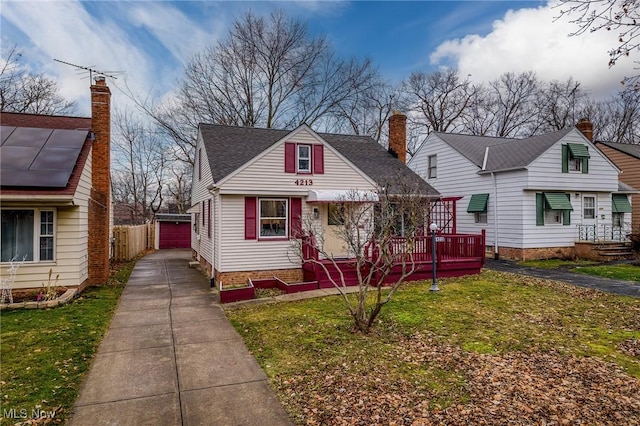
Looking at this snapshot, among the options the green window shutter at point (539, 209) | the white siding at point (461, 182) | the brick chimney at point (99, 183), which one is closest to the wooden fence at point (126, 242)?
the brick chimney at point (99, 183)

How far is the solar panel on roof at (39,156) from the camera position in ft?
29.3

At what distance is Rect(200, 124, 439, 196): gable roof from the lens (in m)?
12.5

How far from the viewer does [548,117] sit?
120ft

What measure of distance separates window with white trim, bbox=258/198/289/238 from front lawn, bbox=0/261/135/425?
15.4 feet

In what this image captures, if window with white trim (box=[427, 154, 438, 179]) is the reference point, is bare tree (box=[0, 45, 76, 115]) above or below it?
above

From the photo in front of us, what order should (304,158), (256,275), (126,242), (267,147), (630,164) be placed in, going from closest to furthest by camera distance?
(256,275) < (304,158) < (267,147) < (126,242) < (630,164)

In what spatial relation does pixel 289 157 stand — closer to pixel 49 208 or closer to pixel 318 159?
pixel 318 159

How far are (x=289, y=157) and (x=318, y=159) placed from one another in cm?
103

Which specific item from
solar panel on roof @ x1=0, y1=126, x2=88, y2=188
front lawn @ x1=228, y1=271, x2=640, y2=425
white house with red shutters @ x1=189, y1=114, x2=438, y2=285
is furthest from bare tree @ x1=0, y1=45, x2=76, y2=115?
front lawn @ x1=228, y1=271, x2=640, y2=425

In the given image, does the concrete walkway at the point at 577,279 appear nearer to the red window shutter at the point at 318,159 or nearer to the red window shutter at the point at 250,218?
the red window shutter at the point at 318,159

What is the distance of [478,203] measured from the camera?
18047 millimetres

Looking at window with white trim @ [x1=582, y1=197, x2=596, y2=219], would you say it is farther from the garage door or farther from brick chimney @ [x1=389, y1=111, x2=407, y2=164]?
the garage door

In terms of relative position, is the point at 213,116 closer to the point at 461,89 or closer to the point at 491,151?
the point at 491,151

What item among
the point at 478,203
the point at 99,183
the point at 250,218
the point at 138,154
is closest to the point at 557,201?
the point at 478,203
